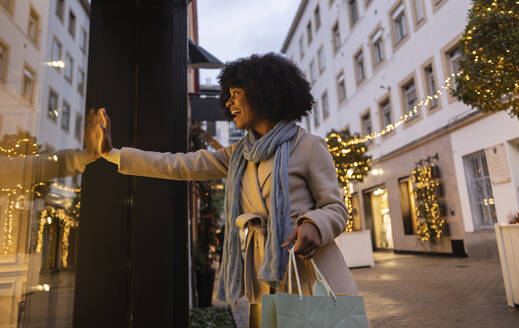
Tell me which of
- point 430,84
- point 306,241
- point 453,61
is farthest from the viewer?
point 430,84

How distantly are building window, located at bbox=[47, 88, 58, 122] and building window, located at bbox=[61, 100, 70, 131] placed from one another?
0.08 meters

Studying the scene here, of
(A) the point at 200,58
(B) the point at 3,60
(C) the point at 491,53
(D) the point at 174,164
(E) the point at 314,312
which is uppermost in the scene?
(A) the point at 200,58

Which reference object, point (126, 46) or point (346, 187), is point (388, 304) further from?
point (346, 187)

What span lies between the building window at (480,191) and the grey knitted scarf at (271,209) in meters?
11.6

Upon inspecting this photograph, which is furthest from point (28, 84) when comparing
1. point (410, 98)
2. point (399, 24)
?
point (399, 24)

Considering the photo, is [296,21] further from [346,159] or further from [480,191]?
[480,191]

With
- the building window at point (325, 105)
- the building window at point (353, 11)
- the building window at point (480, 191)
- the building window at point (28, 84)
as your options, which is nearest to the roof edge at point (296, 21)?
the building window at point (325, 105)

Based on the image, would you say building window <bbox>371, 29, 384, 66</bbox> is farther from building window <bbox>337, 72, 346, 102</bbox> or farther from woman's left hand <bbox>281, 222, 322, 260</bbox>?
woman's left hand <bbox>281, 222, 322, 260</bbox>

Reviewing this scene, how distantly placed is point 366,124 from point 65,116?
58.5 ft

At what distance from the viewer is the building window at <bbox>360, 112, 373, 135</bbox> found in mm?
18266

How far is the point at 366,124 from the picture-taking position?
18.6 m

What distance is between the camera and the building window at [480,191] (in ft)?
37.1

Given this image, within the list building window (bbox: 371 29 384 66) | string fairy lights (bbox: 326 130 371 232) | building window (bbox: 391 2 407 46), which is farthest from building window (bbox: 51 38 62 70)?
building window (bbox: 371 29 384 66)

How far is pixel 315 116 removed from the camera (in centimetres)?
2628
